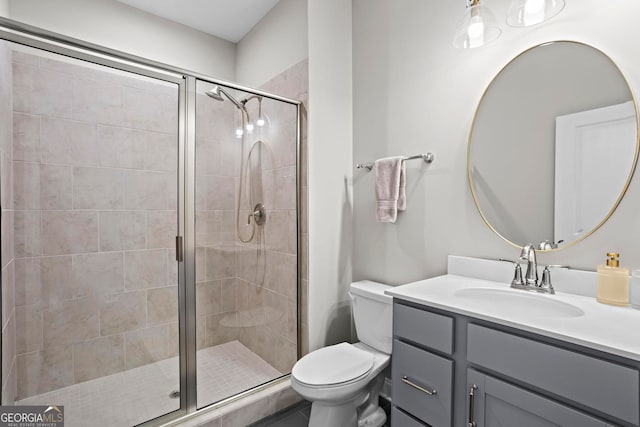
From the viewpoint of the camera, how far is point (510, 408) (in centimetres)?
93

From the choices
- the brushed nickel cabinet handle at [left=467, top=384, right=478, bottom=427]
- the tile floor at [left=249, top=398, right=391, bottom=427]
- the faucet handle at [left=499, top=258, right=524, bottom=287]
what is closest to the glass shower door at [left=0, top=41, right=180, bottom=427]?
the tile floor at [left=249, top=398, right=391, bottom=427]

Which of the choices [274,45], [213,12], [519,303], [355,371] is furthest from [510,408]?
[213,12]

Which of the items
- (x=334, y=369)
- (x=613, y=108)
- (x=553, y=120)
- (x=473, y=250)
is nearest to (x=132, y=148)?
(x=334, y=369)

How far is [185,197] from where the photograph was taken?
1.65m

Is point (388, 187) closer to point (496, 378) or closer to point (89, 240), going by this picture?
point (496, 378)

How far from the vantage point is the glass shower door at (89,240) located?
1457 mm

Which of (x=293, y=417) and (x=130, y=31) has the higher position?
(x=130, y=31)

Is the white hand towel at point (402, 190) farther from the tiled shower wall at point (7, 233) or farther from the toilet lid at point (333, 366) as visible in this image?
the tiled shower wall at point (7, 233)

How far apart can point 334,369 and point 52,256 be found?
1522 millimetres

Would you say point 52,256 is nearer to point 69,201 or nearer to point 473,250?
point 69,201

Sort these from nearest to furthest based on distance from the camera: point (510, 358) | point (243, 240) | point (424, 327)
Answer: point (510, 358) → point (424, 327) → point (243, 240)

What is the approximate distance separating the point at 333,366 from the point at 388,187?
1.01 metres

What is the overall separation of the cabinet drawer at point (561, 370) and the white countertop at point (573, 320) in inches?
1.6

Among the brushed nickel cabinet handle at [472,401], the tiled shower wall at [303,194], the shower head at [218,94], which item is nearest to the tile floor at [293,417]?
the tiled shower wall at [303,194]
